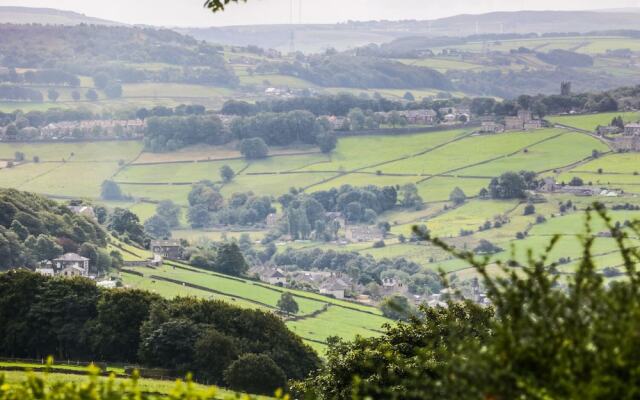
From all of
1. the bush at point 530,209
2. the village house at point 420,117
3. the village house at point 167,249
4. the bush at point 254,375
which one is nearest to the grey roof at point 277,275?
the village house at point 167,249

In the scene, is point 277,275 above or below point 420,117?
below

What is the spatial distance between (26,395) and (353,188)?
132 m

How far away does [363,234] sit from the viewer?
133m

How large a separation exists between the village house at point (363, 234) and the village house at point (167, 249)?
109ft

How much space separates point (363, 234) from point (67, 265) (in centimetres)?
5543

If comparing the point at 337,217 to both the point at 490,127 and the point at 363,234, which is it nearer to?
the point at 363,234

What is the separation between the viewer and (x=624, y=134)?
144625 mm

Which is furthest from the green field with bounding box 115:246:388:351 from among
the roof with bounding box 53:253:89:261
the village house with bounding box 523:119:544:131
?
the village house with bounding box 523:119:544:131

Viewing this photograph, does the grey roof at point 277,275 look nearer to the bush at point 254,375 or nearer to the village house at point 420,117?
the bush at point 254,375

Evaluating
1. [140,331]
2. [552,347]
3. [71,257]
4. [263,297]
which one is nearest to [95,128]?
[71,257]

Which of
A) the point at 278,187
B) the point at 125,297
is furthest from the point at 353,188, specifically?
the point at 125,297

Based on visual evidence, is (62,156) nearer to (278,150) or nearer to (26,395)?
(278,150)

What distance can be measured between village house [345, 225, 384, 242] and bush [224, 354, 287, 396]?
277 feet

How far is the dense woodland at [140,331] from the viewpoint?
4422 cm
